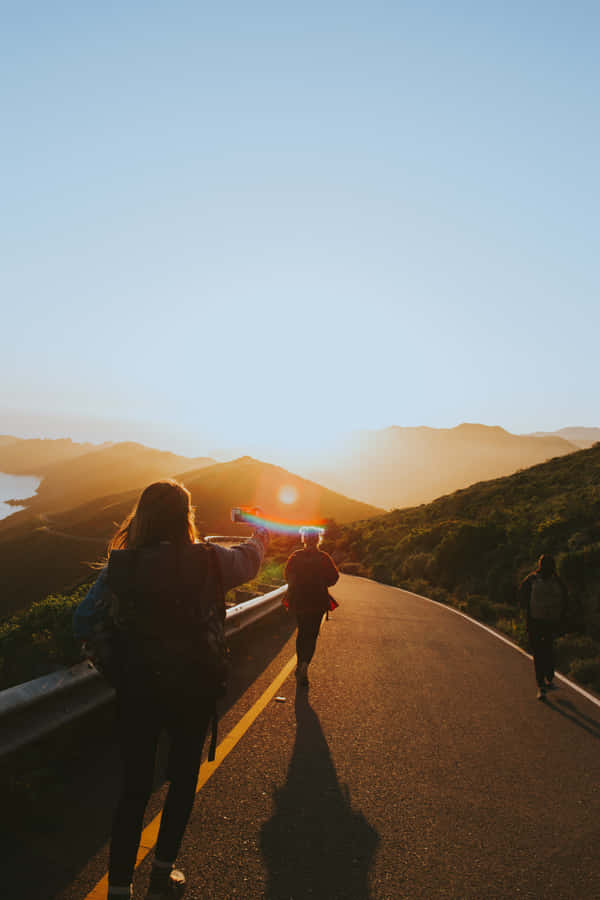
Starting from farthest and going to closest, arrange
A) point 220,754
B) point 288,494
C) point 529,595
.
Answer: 1. point 288,494
2. point 529,595
3. point 220,754

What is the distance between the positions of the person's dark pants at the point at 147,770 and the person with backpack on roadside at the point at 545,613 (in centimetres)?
683

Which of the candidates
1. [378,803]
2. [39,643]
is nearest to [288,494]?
[39,643]

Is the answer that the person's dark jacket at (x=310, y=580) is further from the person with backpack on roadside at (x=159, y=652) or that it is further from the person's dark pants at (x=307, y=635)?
the person with backpack on roadside at (x=159, y=652)

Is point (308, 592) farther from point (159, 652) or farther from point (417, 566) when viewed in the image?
point (417, 566)

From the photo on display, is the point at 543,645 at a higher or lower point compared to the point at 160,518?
lower

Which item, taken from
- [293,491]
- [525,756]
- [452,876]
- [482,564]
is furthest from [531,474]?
[293,491]

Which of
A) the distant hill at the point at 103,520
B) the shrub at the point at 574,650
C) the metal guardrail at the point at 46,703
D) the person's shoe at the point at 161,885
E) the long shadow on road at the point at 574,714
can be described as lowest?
the distant hill at the point at 103,520

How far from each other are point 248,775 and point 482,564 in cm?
1946

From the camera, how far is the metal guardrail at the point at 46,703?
3953 millimetres

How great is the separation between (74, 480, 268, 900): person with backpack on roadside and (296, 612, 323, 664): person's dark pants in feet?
15.1

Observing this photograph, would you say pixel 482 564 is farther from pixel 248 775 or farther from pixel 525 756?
pixel 248 775

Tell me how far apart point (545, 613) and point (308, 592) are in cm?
354

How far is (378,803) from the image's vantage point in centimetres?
446

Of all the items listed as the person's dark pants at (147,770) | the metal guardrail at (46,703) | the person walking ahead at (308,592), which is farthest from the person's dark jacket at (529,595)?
Result: the person's dark pants at (147,770)
